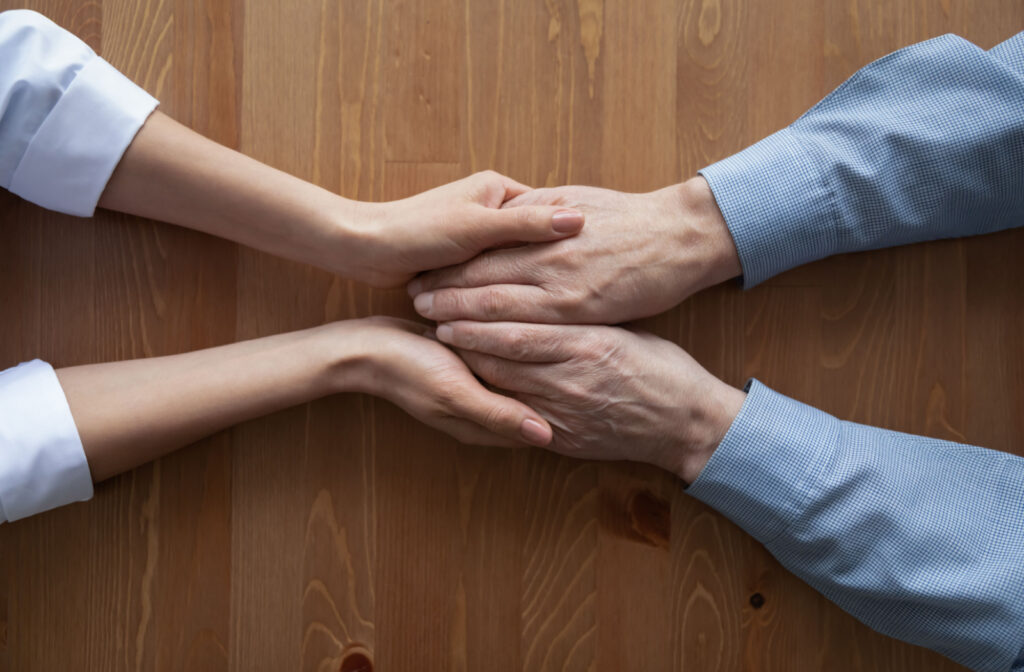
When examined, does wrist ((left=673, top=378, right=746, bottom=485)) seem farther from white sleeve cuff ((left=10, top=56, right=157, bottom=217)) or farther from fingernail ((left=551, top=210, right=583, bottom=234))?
white sleeve cuff ((left=10, top=56, right=157, bottom=217))

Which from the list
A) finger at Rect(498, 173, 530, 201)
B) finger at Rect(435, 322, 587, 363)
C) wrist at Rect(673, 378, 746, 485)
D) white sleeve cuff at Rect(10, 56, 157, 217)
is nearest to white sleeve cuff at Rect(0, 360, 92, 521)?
white sleeve cuff at Rect(10, 56, 157, 217)

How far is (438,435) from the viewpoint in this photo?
2.78 feet

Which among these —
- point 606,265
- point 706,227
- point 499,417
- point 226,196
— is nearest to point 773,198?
Answer: point 706,227

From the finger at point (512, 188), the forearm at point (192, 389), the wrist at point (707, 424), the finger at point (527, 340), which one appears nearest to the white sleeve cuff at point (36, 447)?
the forearm at point (192, 389)

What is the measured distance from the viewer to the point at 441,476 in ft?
2.77

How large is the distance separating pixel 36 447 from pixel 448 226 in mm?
529

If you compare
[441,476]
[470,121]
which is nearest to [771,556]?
[441,476]

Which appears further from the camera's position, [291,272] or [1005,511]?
[291,272]

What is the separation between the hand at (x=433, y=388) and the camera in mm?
736

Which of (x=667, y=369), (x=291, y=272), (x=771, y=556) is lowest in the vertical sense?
(x=771, y=556)

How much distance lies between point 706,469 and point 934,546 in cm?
27

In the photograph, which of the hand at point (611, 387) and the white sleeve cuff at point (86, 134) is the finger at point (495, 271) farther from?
the white sleeve cuff at point (86, 134)

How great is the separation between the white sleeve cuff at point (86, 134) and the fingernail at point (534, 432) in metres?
0.57

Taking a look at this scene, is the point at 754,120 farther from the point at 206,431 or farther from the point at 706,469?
the point at 206,431
